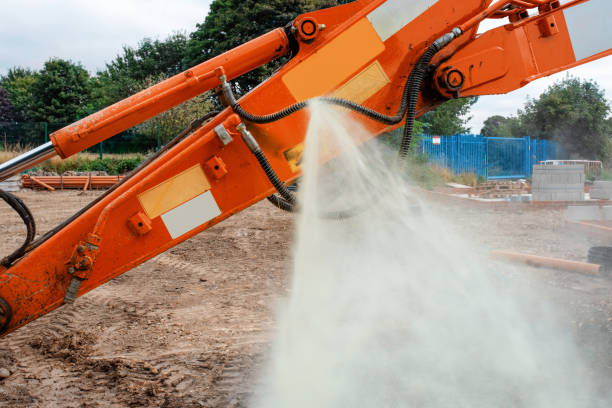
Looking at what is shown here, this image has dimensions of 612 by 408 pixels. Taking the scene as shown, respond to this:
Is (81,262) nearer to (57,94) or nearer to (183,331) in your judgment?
(183,331)

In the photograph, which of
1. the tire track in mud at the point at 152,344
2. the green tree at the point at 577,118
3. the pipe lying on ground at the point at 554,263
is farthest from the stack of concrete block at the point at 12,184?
the green tree at the point at 577,118

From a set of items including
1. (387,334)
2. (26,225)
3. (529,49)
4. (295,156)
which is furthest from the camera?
(387,334)

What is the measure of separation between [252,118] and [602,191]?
346 inches

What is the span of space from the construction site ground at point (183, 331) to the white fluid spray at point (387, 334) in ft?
0.81

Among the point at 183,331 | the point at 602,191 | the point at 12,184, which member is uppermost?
the point at 12,184

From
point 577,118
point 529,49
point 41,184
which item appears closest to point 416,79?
point 529,49

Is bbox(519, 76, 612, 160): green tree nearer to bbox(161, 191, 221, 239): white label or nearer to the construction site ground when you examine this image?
the construction site ground

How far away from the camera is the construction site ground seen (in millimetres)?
3004

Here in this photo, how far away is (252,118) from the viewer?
225 centimetres

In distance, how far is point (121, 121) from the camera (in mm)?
2203

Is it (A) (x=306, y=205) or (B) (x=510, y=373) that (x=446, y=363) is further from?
(A) (x=306, y=205)

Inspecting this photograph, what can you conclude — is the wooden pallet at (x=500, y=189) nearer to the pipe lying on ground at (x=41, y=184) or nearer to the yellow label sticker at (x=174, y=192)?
the yellow label sticker at (x=174, y=192)

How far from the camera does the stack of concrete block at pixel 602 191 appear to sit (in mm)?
8773

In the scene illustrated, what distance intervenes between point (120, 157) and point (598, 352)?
67.9 feet
